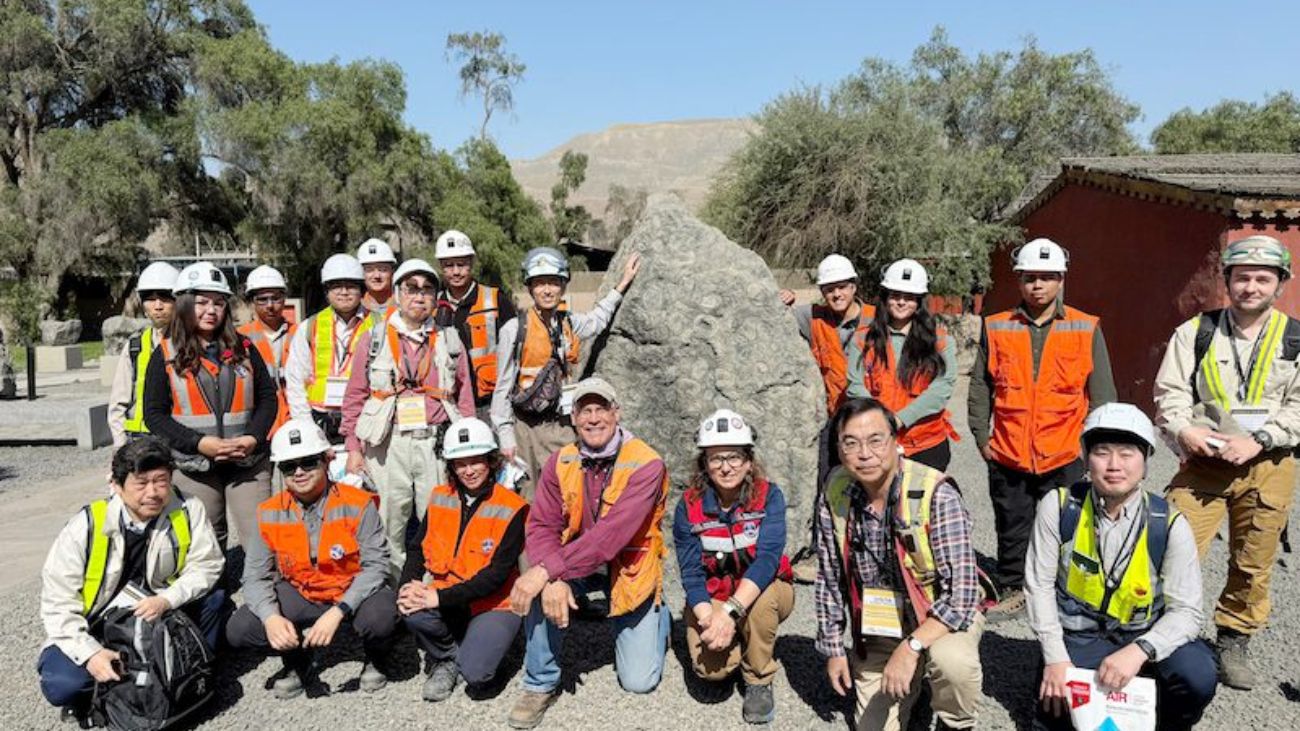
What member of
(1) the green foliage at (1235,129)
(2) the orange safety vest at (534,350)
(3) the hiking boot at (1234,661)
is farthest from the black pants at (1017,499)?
(1) the green foliage at (1235,129)

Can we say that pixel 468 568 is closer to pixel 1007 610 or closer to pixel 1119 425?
pixel 1119 425

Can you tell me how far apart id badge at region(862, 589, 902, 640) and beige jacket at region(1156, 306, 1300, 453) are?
1.61 metres

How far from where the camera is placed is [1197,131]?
112 ft

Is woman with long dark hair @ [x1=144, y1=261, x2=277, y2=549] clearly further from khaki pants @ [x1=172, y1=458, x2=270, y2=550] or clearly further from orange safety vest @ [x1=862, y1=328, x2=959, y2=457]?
orange safety vest @ [x1=862, y1=328, x2=959, y2=457]

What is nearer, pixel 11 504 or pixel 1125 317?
pixel 11 504

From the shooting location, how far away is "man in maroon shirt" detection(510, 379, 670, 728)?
3.74 meters

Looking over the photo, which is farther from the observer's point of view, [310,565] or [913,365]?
[913,365]

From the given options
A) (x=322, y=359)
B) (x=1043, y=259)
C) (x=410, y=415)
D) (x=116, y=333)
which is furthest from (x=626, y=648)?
(x=116, y=333)

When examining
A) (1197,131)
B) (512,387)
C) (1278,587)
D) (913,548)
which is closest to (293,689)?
(512,387)

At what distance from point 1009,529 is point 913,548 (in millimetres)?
1749

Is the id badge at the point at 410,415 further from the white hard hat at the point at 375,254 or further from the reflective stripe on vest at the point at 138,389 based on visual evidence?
the reflective stripe on vest at the point at 138,389

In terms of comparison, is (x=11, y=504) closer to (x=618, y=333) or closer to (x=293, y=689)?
(x=293, y=689)

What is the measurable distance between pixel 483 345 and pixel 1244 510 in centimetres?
391

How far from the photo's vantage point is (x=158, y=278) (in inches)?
199
